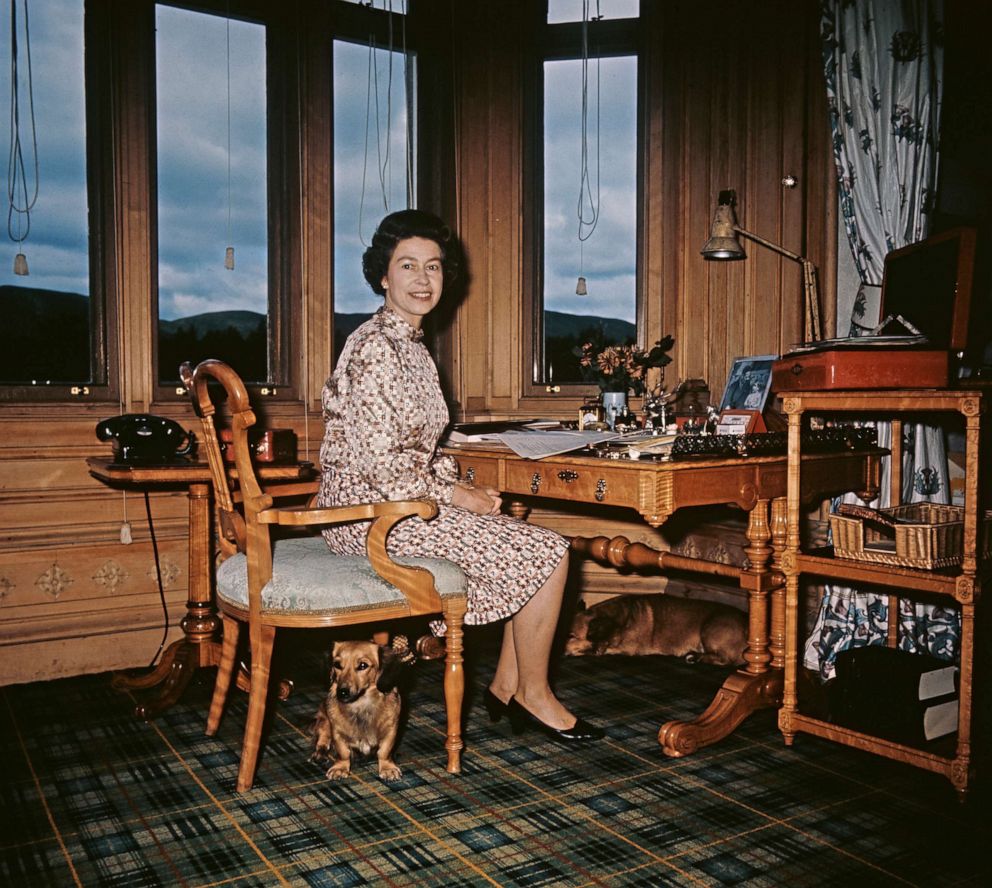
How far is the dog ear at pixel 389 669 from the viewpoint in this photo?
98.8 inches

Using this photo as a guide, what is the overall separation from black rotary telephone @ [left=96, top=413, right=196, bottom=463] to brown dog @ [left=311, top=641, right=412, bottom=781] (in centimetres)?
102

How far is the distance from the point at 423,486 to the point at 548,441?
1.37 feet

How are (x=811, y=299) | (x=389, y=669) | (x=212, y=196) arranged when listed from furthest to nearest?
(x=212, y=196)
(x=811, y=299)
(x=389, y=669)

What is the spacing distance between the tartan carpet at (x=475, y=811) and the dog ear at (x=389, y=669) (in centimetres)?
25

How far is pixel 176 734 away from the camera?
110 inches

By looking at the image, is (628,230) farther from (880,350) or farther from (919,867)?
(919,867)

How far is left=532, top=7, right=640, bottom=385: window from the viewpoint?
13.0 feet

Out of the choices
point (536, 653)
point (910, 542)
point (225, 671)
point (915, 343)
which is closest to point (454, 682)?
point (536, 653)

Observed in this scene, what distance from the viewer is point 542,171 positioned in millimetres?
4066

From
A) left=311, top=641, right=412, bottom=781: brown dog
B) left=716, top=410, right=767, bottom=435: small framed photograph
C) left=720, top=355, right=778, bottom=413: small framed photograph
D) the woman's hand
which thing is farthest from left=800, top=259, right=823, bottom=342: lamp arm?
left=311, top=641, right=412, bottom=781: brown dog

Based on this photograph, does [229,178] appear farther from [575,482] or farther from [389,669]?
[389,669]

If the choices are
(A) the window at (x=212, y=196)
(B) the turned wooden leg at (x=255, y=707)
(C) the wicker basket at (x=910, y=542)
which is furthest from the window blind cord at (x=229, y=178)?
(C) the wicker basket at (x=910, y=542)

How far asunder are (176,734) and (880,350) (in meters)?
2.35

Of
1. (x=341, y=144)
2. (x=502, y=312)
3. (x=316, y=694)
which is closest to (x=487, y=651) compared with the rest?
(x=316, y=694)
